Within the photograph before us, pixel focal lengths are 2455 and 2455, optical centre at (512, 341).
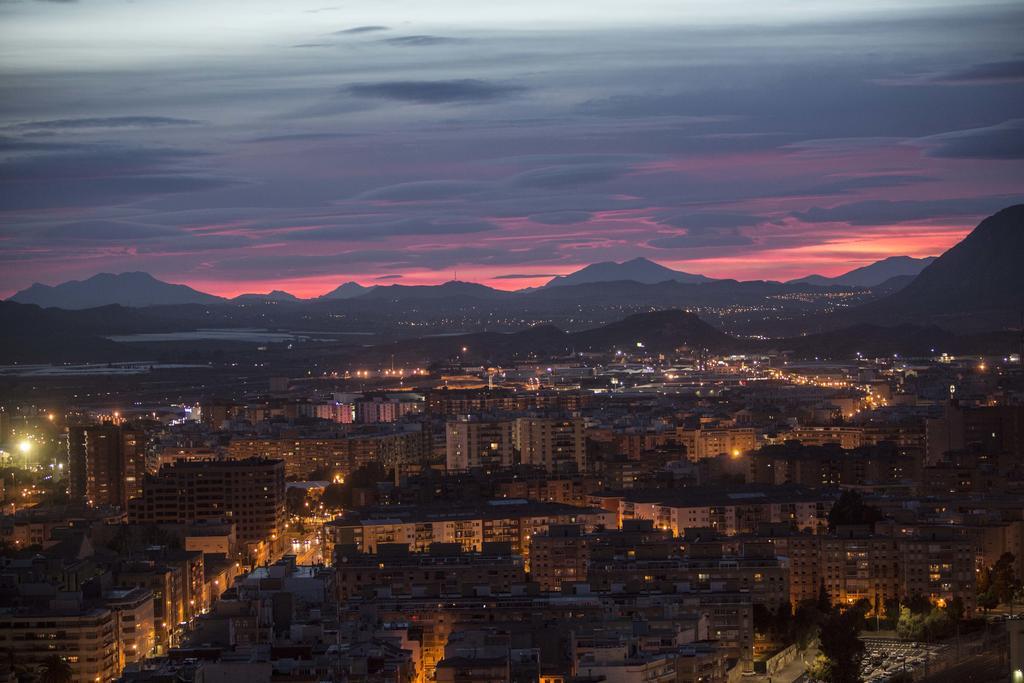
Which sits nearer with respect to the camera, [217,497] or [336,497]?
[217,497]

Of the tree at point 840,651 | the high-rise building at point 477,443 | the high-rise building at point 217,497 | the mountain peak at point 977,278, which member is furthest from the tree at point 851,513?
the mountain peak at point 977,278

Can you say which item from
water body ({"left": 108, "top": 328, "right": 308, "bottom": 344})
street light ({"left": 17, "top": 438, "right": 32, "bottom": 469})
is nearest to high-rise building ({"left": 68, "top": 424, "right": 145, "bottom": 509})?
street light ({"left": 17, "top": 438, "right": 32, "bottom": 469})

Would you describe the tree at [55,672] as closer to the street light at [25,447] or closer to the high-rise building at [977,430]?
the high-rise building at [977,430]

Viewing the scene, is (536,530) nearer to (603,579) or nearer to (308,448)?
(603,579)

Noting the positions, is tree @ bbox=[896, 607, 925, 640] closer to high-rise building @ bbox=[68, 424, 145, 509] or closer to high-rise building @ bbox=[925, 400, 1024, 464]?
high-rise building @ bbox=[68, 424, 145, 509]

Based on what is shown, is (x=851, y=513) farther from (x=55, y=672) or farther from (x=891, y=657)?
(x=55, y=672)

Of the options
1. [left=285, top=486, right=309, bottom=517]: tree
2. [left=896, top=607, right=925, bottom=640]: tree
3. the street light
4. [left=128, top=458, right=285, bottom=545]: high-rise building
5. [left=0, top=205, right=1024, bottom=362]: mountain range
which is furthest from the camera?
[left=0, top=205, right=1024, bottom=362]: mountain range

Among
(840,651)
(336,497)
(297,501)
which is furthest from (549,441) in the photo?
(840,651)
